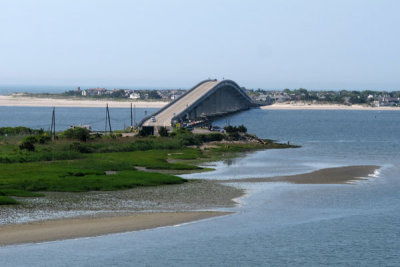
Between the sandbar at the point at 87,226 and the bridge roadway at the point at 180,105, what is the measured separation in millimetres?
67255

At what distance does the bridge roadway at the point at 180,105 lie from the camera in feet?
361

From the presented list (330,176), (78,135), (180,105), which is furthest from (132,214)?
(180,105)

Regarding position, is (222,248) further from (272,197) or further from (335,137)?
(335,137)

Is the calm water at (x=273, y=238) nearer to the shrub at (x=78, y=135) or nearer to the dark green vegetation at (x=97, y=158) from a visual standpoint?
the dark green vegetation at (x=97, y=158)

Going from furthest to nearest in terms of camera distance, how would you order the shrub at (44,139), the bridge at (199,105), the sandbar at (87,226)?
the bridge at (199,105) < the shrub at (44,139) < the sandbar at (87,226)

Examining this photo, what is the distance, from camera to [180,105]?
141 meters

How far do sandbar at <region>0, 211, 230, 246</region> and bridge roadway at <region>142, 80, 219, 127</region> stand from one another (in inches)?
2648

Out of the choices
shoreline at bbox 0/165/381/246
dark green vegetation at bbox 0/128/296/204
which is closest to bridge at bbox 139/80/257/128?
dark green vegetation at bbox 0/128/296/204

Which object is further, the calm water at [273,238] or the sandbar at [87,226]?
the sandbar at [87,226]

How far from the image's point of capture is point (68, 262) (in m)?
28.1

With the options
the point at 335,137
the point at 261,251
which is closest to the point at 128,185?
the point at 261,251

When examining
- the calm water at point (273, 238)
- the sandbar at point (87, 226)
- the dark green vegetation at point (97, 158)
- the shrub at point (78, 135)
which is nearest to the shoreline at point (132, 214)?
the sandbar at point (87, 226)

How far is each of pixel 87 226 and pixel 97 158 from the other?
2705cm

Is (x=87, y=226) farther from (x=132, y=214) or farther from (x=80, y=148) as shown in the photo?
(x=80, y=148)
